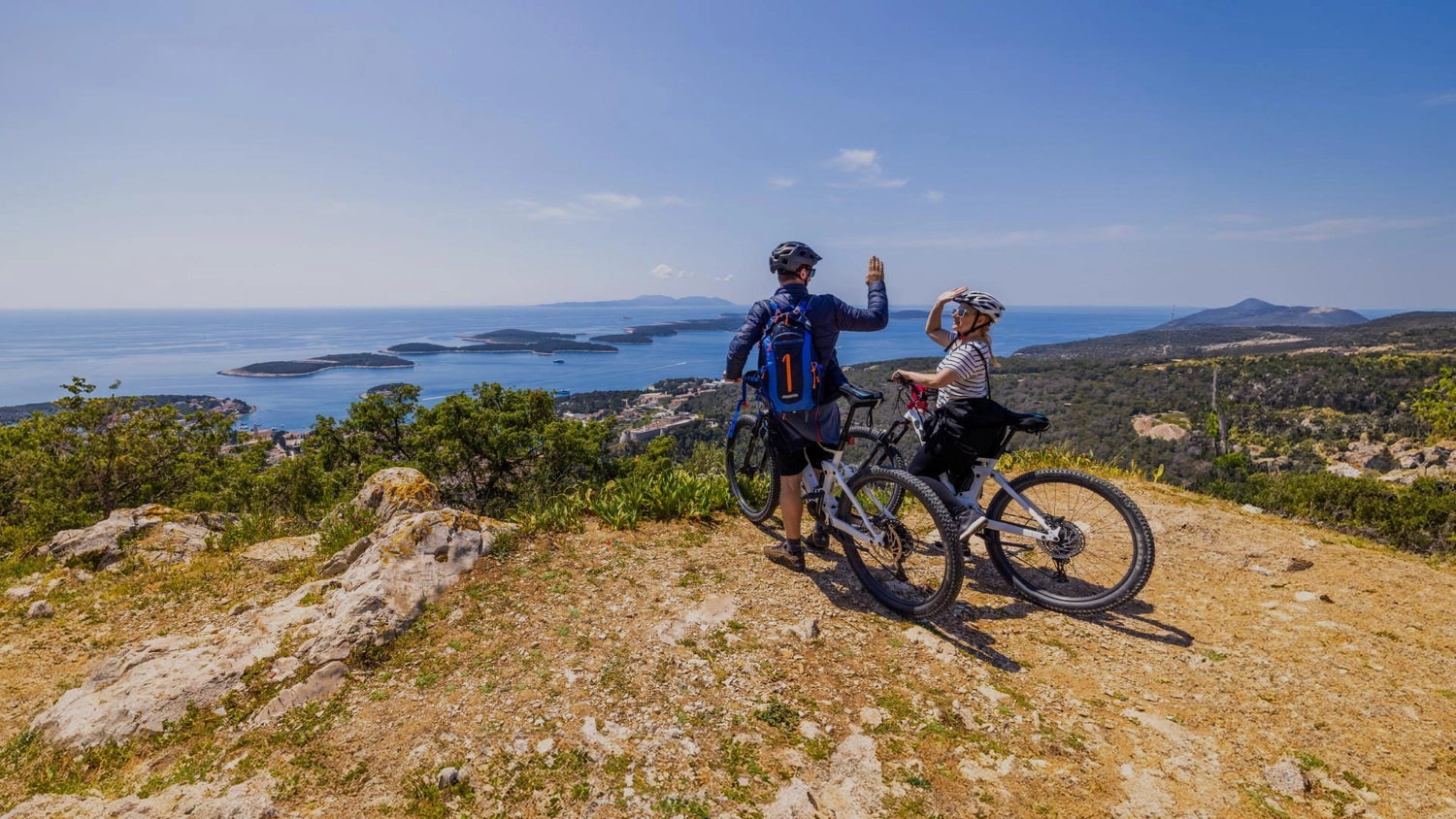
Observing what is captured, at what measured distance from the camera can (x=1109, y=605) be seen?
399 centimetres

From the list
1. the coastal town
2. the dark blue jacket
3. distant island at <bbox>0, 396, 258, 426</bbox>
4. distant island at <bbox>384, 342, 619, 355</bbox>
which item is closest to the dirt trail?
the dark blue jacket

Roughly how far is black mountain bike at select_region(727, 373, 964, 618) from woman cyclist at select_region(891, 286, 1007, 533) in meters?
0.41

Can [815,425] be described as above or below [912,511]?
above

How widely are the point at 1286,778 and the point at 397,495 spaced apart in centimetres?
733

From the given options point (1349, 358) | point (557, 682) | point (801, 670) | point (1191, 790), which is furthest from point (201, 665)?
point (1349, 358)

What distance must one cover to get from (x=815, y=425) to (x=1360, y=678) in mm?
3792

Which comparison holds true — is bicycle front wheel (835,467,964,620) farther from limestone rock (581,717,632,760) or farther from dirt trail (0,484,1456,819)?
limestone rock (581,717,632,760)

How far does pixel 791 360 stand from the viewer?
4.18m

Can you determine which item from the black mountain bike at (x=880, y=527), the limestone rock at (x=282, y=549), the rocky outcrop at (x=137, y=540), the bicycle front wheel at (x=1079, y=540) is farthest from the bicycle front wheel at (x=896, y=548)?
the rocky outcrop at (x=137, y=540)

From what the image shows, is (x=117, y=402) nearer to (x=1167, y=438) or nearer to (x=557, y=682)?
(x=557, y=682)

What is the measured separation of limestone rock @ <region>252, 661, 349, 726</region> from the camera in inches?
123

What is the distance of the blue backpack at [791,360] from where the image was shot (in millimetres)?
4180

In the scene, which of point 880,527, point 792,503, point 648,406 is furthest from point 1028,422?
point 648,406

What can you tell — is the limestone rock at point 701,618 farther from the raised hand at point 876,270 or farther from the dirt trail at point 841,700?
the raised hand at point 876,270
